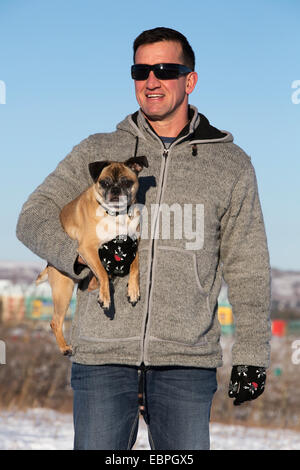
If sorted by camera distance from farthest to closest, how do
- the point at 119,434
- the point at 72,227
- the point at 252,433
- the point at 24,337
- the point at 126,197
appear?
the point at 24,337 → the point at 252,433 → the point at 72,227 → the point at 126,197 → the point at 119,434

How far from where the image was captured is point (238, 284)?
12.5 ft

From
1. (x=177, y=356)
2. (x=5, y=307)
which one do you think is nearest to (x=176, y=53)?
(x=177, y=356)

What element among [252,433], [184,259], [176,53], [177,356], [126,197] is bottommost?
[252,433]

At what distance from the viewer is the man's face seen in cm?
371

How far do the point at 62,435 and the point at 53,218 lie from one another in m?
8.01

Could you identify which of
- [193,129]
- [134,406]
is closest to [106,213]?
[193,129]

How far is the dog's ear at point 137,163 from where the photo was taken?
3666 mm

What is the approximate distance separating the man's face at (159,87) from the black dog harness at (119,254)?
811 millimetres

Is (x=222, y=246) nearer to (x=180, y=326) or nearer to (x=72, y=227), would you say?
(x=180, y=326)

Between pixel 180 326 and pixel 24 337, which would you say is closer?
pixel 180 326

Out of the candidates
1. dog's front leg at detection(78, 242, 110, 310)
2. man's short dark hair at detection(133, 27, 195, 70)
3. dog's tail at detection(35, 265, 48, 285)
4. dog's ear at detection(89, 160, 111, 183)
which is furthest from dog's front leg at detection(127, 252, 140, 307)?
man's short dark hair at detection(133, 27, 195, 70)

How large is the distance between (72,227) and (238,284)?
1.09 meters

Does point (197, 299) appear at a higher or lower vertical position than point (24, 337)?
higher

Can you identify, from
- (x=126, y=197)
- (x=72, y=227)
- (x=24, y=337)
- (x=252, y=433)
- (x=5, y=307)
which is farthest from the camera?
(x=5, y=307)
